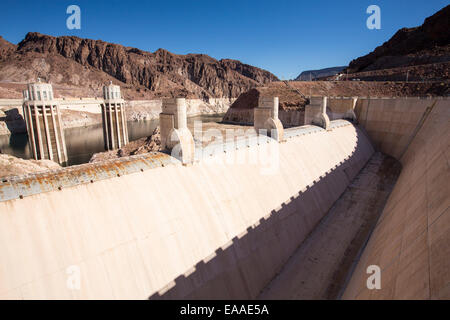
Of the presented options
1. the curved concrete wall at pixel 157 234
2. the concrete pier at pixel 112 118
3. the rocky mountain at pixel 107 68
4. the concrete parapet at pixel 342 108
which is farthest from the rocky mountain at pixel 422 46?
the rocky mountain at pixel 107 68

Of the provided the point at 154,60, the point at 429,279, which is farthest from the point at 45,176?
the point at 154,60

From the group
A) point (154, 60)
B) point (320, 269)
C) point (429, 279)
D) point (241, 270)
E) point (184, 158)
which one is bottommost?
point (320, 269)

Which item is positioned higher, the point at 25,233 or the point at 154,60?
the point at 154,60

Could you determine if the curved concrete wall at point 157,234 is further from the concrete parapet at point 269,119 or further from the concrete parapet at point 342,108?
the concrete parapet at point 342,108

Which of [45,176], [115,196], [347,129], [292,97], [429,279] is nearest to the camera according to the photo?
[429,279]

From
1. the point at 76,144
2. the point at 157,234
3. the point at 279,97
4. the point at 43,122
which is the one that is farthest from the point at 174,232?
the point at 76,144
